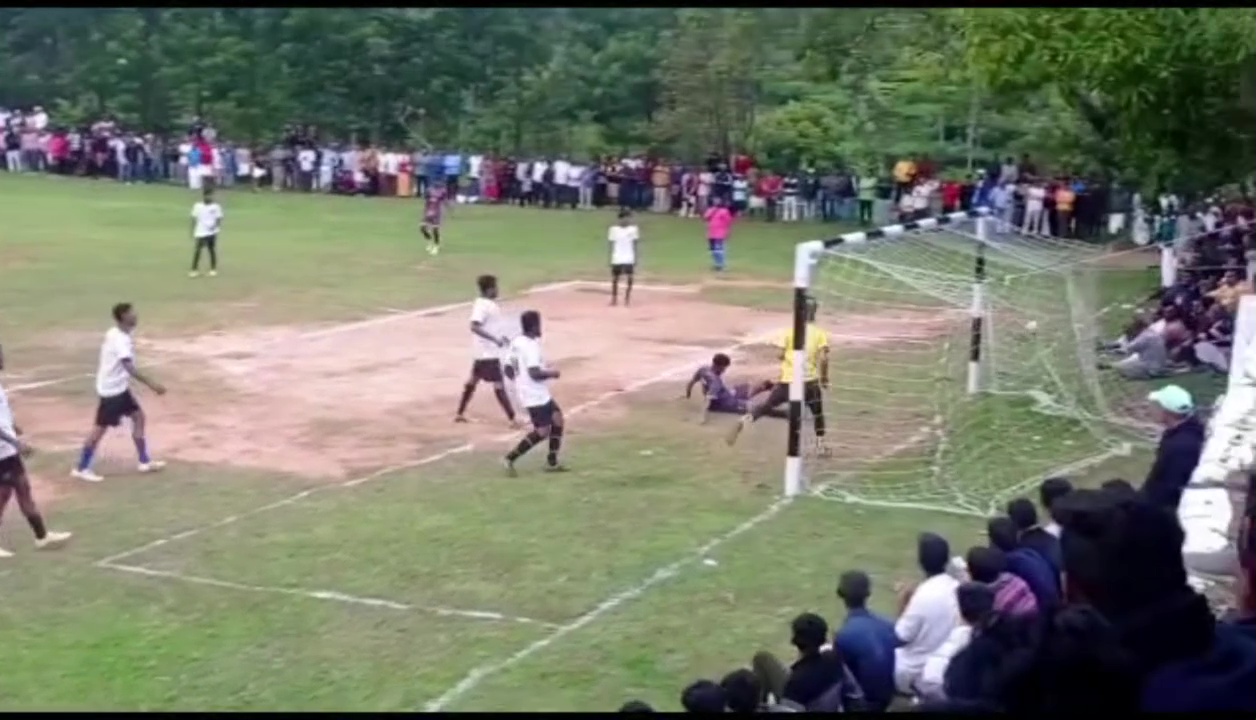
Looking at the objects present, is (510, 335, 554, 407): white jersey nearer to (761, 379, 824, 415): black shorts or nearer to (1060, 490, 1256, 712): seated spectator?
(761, 379, 824, 415): black shorts

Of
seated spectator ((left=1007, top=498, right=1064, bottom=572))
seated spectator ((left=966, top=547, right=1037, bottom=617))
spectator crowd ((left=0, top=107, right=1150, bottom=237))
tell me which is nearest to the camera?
seated spectator ((left=966, top=547, right=1037, bottom=617))

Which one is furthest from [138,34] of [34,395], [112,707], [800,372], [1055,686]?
[1055,686]

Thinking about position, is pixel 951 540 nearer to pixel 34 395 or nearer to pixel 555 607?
pixel 555 607

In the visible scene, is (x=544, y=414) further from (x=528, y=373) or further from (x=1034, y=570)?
(x=1034, y=570)

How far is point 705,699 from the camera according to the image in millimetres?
6504

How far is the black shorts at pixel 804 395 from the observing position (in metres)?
14.1

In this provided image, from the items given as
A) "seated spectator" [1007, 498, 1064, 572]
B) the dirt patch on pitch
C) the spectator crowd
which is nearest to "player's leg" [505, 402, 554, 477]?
the dirt patch on pitch

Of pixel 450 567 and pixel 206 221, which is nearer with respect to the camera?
pixel 450 567

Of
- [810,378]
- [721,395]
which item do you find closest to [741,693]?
[810,378]

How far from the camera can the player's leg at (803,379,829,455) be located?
46.2 feet

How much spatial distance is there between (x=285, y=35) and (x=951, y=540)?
35.7 meters

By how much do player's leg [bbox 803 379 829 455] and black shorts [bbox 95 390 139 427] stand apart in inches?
205

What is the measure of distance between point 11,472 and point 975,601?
22.8 feet

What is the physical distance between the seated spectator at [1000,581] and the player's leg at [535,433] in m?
6.30
